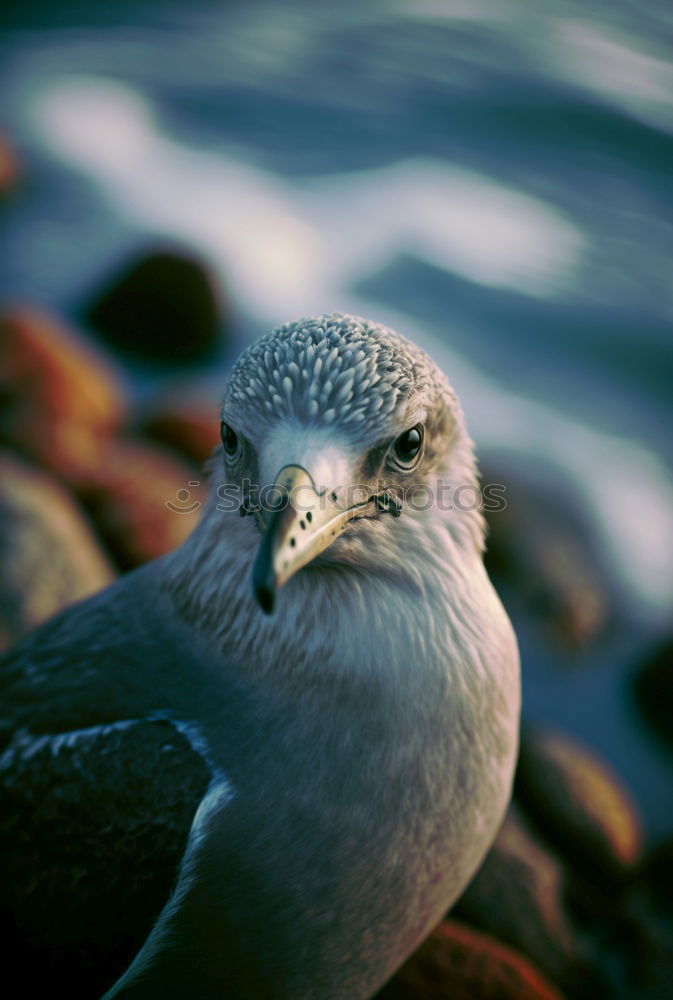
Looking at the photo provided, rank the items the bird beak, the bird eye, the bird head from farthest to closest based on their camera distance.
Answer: the bird eye, the bird head, the bird beak

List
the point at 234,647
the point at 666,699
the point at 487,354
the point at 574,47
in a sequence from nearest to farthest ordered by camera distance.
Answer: the point at 234,647
the point at 666,699
the point at 574,47
the point at 487,354

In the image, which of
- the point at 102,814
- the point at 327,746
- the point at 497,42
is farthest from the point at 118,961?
the point at 497,42

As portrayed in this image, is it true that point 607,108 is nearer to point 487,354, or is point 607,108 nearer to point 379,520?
point 487,354

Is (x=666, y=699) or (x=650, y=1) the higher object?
(x=650, y=1)

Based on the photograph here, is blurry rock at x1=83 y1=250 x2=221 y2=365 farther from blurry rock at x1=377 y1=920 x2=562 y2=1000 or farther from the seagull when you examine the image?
blurry rock at x1=377 y1=920 x2=562 y2=1000

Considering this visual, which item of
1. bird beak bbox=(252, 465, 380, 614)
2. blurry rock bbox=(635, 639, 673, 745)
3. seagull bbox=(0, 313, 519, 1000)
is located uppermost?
bird beak bbox=(252, 465, 380, 614)

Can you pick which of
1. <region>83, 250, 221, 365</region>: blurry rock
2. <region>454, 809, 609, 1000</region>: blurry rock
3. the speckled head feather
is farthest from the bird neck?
<region>83, 250, 221, 365</region>: blurry rock

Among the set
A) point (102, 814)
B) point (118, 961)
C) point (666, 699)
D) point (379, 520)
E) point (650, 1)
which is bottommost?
point (666, 699)
